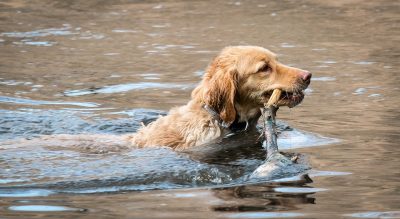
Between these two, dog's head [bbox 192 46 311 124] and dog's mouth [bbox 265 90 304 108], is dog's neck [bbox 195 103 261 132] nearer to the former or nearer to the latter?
dog's head [bbox 192 46 311 124]

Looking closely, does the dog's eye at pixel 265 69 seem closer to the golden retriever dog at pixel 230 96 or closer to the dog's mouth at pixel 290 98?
the golden retriever dog at pixel 230 96

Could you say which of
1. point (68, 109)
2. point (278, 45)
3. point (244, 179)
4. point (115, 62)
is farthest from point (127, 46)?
point (244, 179)

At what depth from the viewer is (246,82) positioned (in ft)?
28.7

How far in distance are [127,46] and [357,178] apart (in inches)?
373

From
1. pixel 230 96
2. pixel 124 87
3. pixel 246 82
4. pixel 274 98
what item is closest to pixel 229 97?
pixel 230 96

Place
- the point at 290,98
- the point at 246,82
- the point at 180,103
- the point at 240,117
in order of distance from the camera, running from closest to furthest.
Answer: the point at 290,98, the point at 246,82, the point at 240,117, the point at 180,103

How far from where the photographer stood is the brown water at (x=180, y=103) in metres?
6.84

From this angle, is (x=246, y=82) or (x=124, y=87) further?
(x=124, y=87)

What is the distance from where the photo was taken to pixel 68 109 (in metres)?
11.4

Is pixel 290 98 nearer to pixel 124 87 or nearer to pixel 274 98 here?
pixel 274 98

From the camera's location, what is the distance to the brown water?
684 cm

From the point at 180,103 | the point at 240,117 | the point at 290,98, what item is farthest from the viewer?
the point at 180,103

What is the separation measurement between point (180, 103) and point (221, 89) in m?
2.99

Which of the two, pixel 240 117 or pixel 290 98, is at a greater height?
pixel 290 98
